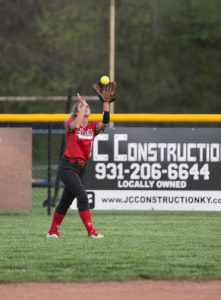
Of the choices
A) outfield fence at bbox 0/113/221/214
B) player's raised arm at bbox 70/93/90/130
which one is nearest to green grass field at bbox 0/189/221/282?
player's raised arm at bbox 70/93/90/130

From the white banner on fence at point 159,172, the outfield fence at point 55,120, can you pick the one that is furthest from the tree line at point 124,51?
the white banner on fence at point 159,172

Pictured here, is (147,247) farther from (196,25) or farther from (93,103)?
(196,25)

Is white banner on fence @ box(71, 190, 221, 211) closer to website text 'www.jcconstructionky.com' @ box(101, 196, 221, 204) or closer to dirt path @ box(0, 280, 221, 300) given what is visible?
website text 'www.jcconstructionky.com' @ box(101, 196, 221, 204)

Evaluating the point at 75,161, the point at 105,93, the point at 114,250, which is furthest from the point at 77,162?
the point at 114,250

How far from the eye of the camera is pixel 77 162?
13797 mm

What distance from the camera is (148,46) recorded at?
188 feet

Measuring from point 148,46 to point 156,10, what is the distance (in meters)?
2.12

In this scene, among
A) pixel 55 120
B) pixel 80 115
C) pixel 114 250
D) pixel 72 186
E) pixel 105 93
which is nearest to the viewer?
pixel 114 250

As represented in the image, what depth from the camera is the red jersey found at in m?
13.8

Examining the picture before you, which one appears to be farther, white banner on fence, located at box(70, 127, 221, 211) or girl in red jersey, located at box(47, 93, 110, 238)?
white banner on fence, located at box(70, 127, 221, 211)

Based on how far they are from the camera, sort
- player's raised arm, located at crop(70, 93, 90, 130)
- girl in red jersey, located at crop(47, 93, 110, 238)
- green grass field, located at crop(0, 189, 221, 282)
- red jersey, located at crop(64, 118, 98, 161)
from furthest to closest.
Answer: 1. red jersey, located at crop(64, 118, 98, 161)
2. girl in red jersey, located at crop(47, 93, 110, 238)
3. player's raised arm, located at crop(70, 93, 90, 130)
4. green grass field, located at crop(0, 189, 221, 282)

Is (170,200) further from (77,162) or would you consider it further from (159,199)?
(77,162)

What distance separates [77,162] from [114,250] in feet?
5.46

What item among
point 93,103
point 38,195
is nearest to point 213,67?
point 93,103
